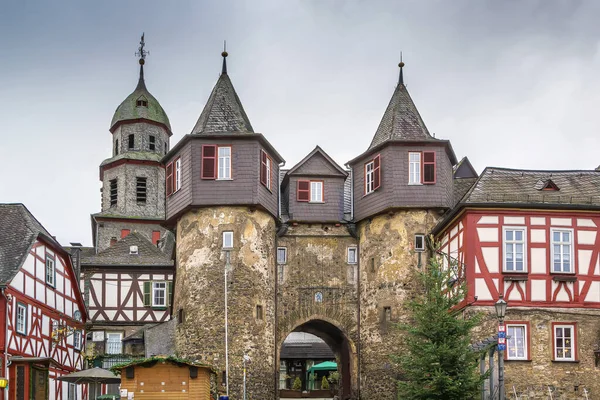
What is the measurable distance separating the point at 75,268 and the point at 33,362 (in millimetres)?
10929

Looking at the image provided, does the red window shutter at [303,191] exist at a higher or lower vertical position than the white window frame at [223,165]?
lower

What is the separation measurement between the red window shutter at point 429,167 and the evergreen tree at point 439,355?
41.2 ft

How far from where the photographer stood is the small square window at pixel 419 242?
158 ft

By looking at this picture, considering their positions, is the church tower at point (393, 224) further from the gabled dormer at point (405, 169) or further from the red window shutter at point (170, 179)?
the red window shutter at point (170, 179)

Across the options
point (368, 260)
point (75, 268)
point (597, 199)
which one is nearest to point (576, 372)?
point (597, 199)

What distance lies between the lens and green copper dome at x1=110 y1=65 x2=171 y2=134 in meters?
76.8

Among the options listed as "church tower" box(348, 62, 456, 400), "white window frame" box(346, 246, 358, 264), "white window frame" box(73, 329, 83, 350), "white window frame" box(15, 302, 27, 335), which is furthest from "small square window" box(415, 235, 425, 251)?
"white window frame" box(15, 302, 27, 335)

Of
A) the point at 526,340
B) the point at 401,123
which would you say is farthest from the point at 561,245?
the point at 401,123

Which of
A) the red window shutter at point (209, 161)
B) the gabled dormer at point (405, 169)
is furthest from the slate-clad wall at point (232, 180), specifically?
the gabled dormer at point (405, 169)

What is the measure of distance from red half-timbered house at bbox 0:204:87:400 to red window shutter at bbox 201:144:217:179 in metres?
7.32

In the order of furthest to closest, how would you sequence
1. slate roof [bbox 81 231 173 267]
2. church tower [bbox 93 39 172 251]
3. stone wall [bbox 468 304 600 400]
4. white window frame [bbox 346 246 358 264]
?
church tower [bbox 93 39 172 251], slate roof [bbox 81 231 173 267], white window frame [bbox 346 246 358 264], stone wall [bbox 468 304 600 400]

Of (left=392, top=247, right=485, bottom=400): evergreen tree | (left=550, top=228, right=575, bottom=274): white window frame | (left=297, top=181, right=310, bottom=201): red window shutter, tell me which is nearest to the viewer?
(left=392, top=247, right=485, bottom=400): evergreen tree

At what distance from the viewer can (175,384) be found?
3781 cm

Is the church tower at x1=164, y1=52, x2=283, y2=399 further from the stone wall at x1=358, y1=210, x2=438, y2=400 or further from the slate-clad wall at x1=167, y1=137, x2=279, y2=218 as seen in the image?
the stone wall at x1=358, y1=210, x2=438, y2=400
